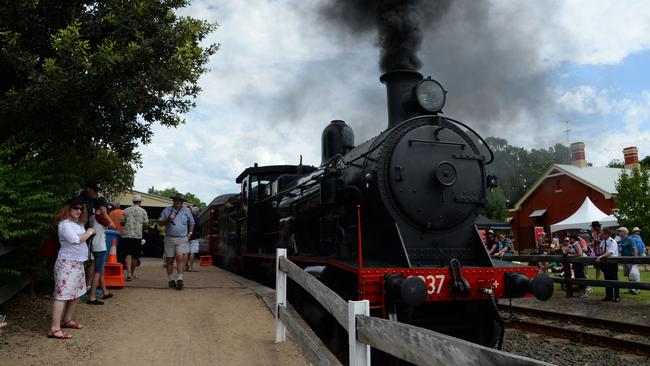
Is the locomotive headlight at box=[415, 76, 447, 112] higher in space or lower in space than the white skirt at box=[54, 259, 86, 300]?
higher

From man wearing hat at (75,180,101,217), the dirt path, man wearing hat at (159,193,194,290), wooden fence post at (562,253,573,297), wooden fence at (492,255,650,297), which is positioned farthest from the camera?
wooden fence post at (562,253,573,297)

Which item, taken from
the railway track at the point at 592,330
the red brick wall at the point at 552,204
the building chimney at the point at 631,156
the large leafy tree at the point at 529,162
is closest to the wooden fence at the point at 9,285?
the railway track at the point at 592,330

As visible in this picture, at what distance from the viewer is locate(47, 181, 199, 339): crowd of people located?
5.00m

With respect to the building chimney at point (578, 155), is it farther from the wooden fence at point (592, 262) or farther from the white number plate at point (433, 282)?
the white number plate at point (433, 282)

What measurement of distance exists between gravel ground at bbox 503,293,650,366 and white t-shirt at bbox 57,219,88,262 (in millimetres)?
5478

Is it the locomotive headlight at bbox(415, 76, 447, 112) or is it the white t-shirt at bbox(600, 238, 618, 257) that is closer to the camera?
the locomotive headlight at bbox(415, 76, 447, 112)

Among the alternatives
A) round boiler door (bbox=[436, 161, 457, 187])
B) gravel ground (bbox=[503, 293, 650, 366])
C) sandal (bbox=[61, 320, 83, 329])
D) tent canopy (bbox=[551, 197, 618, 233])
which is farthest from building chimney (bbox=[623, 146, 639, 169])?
sandal (bbox=[61, 320, 83, 329])

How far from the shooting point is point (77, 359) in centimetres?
453

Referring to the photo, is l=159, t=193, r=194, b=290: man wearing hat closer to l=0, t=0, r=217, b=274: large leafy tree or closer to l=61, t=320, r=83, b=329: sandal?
l=0, t=0, r=217, b=274: large leafy tree

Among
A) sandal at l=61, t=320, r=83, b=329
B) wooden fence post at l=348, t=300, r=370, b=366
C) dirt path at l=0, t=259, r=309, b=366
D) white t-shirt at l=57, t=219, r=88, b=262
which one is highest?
white t-shirt at l=57, t=219, r=88, b=262

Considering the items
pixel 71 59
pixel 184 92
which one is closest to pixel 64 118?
pixel 71 59

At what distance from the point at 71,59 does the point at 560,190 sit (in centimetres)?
3310

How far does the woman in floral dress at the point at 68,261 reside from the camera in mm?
4965

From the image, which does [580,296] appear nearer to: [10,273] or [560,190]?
[10,273]
